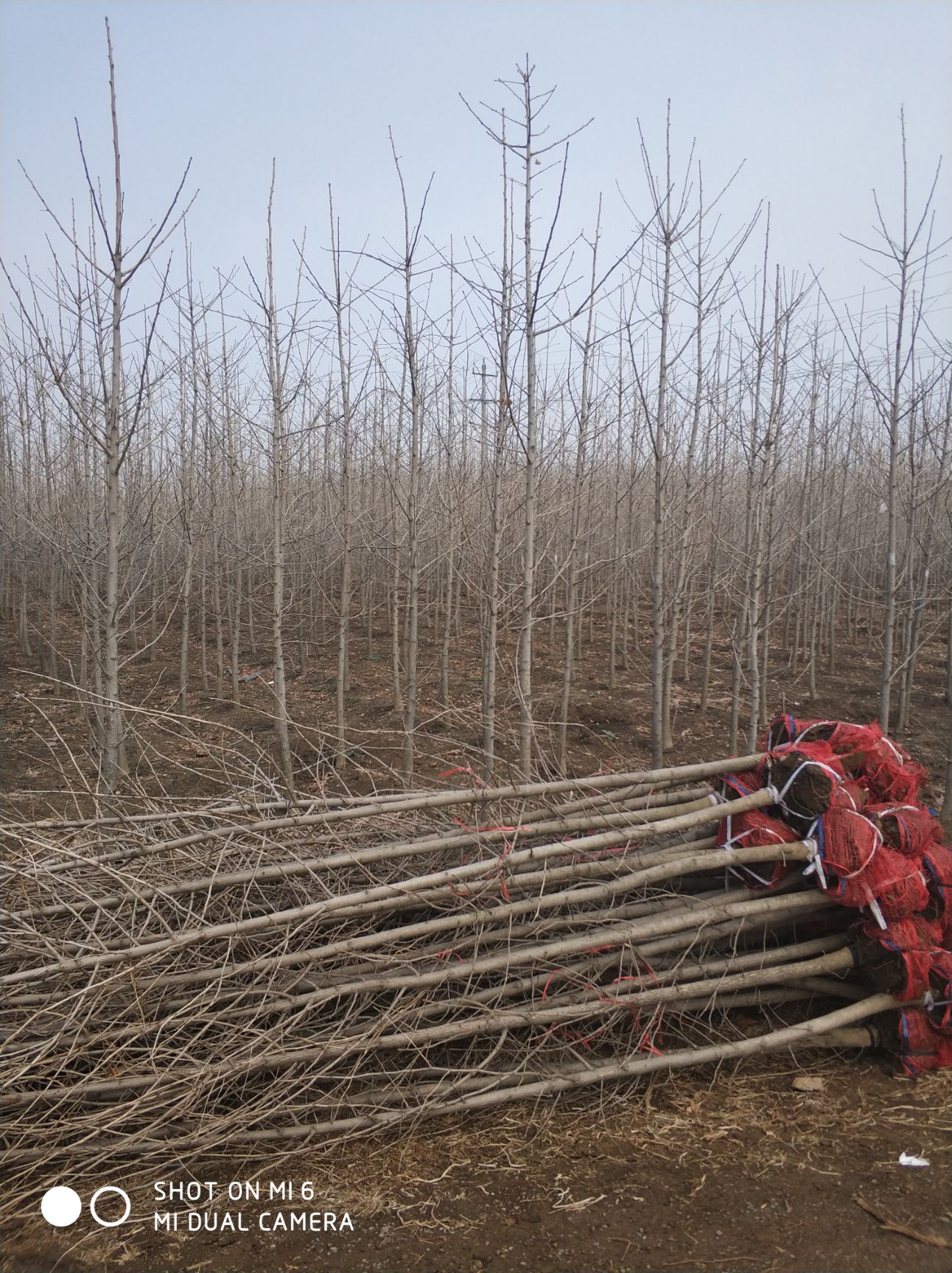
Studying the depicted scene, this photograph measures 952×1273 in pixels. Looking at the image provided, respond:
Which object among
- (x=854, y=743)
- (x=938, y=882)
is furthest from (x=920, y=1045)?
(x=854, y=743)

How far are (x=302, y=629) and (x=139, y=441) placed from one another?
469cm

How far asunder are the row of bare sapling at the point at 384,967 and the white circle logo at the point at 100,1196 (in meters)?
0.08

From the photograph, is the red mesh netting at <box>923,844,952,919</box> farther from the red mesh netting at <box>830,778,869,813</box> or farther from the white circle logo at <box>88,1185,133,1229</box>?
the white circle logo at <box>88,1185,133,1229</box>

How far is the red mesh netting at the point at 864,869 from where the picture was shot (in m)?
2.70

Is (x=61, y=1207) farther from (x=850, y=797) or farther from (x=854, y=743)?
(x=854, y=743)

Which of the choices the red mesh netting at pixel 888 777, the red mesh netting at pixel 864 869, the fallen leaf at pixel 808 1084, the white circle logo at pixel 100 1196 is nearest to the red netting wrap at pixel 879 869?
the red mesh netting at pixel 864 869

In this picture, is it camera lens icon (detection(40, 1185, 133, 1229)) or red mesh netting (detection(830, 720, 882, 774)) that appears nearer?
camera lens icon (detection(40, 1185, 133, 1229))

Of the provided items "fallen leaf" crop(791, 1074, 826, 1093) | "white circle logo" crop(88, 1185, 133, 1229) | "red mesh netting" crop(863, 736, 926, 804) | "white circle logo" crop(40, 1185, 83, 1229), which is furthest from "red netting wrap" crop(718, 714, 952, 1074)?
"white circle logo" crop(40, 1185, 83, 1229)

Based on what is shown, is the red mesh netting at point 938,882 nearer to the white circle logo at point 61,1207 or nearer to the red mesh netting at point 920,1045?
the red mesh netting at point 920,1045

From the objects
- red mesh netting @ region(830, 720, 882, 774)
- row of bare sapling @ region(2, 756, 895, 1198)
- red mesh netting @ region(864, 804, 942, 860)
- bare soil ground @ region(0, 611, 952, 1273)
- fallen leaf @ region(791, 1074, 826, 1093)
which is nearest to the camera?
bare soil ground @ region(0, 611, 952, 1273)

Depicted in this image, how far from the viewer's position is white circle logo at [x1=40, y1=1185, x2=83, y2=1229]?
2242 millimetres

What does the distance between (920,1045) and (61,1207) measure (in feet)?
8.60

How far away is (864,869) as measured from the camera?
2.71 meters

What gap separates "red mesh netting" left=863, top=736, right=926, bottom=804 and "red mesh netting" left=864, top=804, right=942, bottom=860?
0.34 ft
